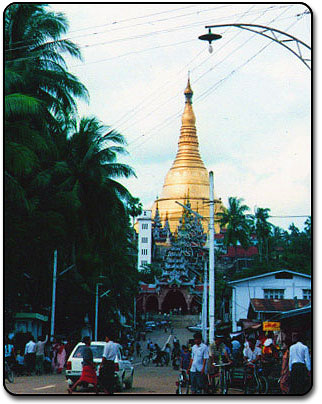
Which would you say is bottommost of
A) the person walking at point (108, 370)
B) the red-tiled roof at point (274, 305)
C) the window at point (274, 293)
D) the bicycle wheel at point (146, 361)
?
the bicycle wheel at point (146, 361)

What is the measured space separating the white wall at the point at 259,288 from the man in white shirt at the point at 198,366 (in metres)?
29.2

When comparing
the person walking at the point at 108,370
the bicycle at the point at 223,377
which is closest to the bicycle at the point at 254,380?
the bicycle at the point at 223,377

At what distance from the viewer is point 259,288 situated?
44.8 m

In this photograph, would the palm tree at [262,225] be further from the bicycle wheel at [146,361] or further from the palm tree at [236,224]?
the bicycle wheel at [146,361]

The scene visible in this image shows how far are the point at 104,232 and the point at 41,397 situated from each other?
65.2 feet

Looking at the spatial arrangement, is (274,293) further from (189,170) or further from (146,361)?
(189,170)

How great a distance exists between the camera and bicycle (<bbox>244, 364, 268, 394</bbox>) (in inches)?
645

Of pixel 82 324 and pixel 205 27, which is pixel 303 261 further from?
pixel 205 27

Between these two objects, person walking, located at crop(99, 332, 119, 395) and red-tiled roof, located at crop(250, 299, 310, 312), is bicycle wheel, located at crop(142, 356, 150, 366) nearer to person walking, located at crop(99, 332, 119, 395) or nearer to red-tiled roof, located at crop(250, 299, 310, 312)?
red-tiled roof, located at crop(250, 299, 310, 312)

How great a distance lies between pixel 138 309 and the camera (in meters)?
99.8

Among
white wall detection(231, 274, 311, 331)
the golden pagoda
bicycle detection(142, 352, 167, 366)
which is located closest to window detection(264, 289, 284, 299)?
white wall detection(231, 274, 311, 331)

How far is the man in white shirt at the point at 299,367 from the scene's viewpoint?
1258 cm

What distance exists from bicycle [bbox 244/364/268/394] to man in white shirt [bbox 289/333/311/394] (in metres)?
3.39

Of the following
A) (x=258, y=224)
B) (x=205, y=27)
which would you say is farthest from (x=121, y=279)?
(x=205, y=27)
